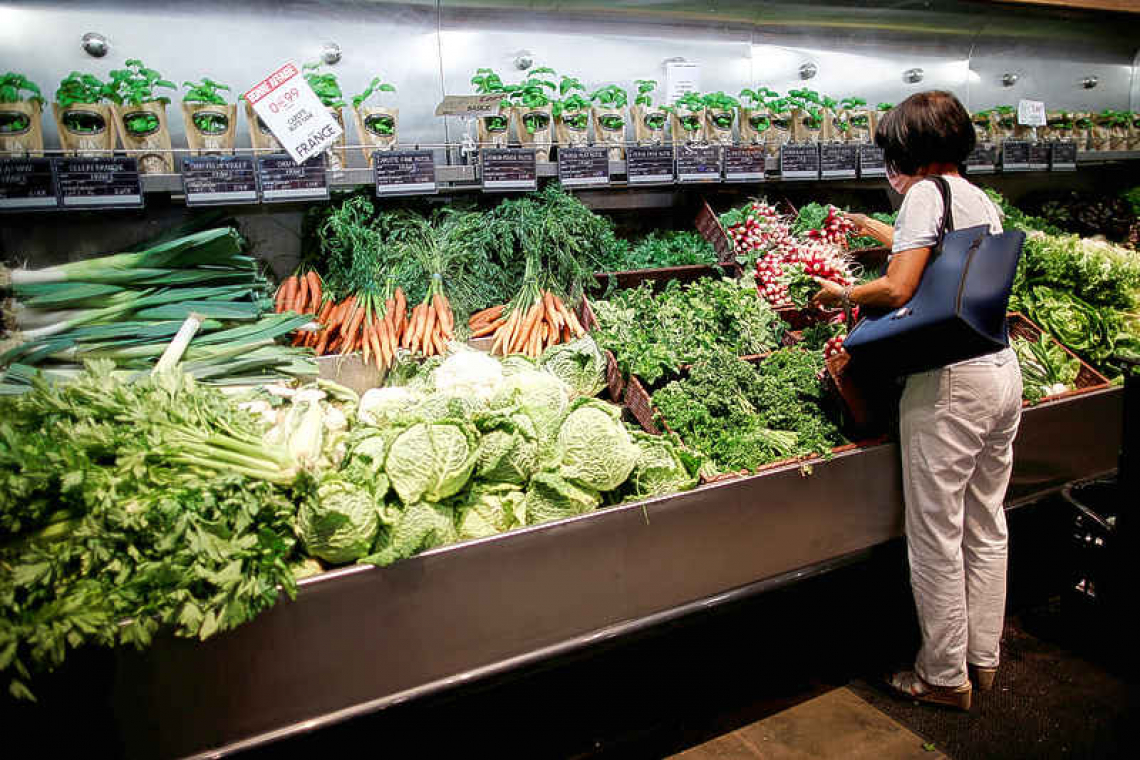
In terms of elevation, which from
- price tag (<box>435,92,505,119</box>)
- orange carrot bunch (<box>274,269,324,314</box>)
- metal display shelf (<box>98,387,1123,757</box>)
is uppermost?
price tag (<box>435,92,505,119</box>)

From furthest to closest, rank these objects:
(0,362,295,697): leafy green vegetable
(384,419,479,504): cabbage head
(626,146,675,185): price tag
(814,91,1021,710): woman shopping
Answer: (626,146,675,185): price tag
(814,91,1021,710): woman shopping
(384,419,479,504): cabbage head
(0,362,295,697): leafy green vegetable

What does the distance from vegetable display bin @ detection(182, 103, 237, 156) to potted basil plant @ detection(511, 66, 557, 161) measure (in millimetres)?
1092

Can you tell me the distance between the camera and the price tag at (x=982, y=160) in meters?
3.87

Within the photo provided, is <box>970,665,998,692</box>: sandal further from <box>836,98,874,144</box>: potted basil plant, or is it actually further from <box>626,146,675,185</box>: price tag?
<box>836,98,874,144</box>: potted basil plant

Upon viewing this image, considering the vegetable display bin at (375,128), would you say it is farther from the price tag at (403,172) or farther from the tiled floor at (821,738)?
the tiled floor at (821,738)

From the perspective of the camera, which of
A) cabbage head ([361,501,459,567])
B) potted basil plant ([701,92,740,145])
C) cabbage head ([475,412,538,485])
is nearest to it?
cabbage head ([361,501,459,567])

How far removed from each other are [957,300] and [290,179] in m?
2.21

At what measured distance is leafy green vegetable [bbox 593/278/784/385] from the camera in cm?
257

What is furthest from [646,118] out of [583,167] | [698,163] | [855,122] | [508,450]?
[508,450]

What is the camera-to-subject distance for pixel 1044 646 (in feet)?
9.29

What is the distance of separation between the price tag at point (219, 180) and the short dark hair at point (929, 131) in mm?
2144

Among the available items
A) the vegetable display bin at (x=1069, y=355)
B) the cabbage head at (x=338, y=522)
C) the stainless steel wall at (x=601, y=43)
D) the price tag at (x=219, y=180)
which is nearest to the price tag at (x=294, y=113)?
the price tag at (x=219, y=180)

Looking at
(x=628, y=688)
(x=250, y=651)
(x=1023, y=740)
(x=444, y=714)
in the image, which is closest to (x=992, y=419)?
(x=1023, y=740)

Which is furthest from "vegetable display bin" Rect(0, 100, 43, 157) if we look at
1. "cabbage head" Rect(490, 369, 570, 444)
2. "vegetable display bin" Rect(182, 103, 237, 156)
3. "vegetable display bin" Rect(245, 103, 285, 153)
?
"cabbage head" Rect(490, 369, 570, 444)
